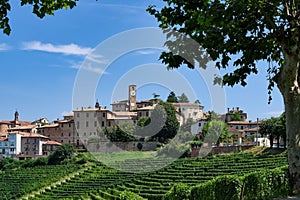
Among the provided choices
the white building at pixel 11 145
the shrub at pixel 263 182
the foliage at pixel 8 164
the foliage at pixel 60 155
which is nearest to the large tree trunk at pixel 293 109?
the shrub at pixel 263 182

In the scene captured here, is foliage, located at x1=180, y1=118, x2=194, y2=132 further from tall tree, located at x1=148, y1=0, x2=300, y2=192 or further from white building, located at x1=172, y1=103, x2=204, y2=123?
tall tree, located at x1=148, y1=0, x2=300, y2=192

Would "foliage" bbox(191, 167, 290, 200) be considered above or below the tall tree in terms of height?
below

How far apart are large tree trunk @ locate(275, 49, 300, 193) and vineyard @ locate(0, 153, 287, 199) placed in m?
28.4

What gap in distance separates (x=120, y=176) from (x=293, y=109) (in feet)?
157

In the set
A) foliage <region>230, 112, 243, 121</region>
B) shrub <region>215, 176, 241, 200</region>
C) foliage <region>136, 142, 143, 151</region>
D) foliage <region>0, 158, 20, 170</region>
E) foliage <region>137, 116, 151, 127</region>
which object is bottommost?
foliage <region>0, 158, 20, 170</region>

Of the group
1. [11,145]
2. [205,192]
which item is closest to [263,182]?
[205,192]

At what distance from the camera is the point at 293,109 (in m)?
7.22

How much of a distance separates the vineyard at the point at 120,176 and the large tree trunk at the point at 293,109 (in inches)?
1119

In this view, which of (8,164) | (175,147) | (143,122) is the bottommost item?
(8,164)

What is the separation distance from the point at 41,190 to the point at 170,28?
50505mm

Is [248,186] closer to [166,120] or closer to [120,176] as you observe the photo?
[120,176]

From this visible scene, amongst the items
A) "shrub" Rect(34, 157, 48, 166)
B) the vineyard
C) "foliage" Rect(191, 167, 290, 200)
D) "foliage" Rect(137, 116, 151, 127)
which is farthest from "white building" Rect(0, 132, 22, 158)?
"foliage" Rect(191, 167, 290, 200)

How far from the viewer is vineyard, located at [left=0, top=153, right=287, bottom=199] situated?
134ft

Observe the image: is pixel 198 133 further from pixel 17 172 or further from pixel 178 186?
pixel 178 186
